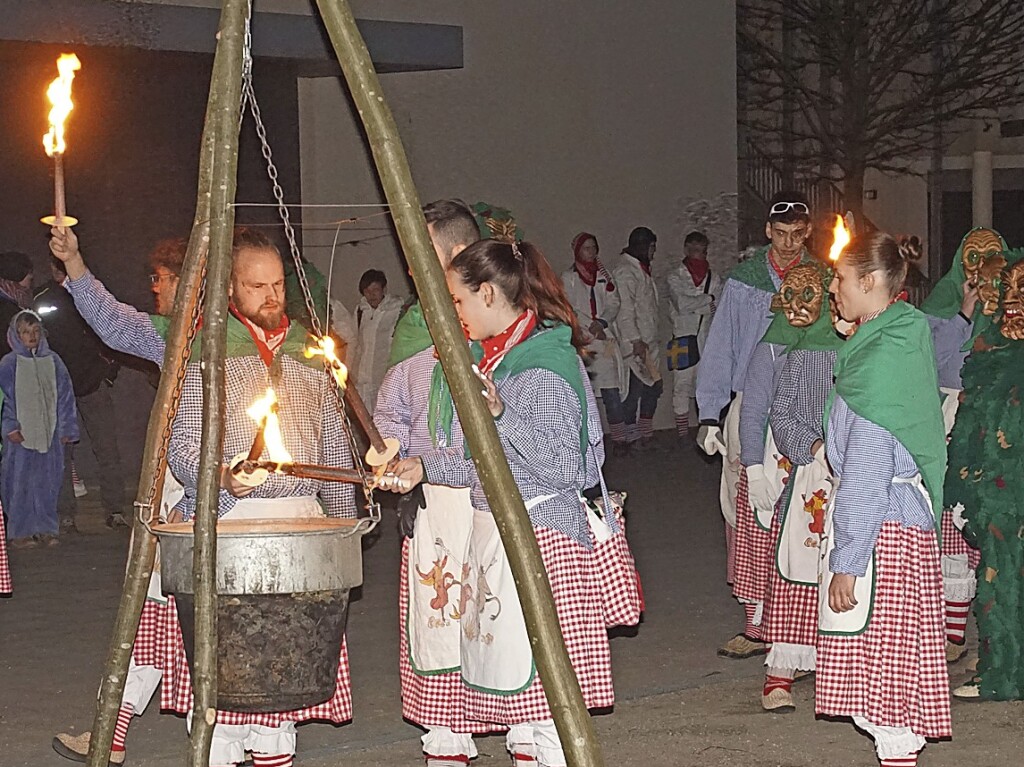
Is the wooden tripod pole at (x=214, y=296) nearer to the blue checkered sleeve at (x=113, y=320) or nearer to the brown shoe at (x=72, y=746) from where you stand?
the blue checkered sleeve at (x=113, y=320)

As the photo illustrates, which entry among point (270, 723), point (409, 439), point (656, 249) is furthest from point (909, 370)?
point (656, 249)

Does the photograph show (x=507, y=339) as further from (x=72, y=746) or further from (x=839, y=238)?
(x=72, y=746)

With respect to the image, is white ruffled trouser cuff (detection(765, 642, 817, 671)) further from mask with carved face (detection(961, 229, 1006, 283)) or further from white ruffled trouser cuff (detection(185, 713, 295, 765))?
white ruffled trouser cuff (detection(185, 713, 295, 765))

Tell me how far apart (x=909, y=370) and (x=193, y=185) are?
10140mm

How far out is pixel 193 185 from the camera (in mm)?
14531

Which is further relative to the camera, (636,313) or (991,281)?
(636,313)

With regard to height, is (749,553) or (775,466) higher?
Answer: (775,466)

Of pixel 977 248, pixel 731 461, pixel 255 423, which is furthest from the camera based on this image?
pixel 731 461

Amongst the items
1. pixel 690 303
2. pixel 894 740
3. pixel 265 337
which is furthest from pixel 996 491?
pixel 690 303

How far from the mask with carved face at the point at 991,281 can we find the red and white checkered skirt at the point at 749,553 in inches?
50.6

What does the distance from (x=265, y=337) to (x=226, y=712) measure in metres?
1.13

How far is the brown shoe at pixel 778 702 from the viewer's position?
678 centimetres

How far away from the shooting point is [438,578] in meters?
5.63

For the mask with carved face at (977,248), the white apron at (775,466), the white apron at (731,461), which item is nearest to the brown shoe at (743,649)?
the white apron at (731,461)
